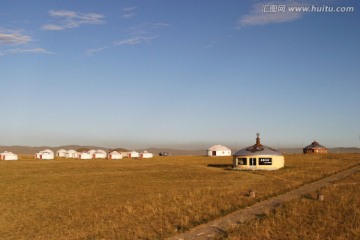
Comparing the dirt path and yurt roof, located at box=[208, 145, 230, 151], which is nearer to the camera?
the dirt path

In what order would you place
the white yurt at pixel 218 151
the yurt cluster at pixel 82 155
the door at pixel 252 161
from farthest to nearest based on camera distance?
the white yurt at pixel 218 151, the yurt cluster at pixel 82 155, the door at pixel 252 161

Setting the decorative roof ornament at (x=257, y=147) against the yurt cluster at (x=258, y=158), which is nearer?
the yurt cluster at (x=258, y=158)

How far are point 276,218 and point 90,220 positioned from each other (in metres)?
9.66

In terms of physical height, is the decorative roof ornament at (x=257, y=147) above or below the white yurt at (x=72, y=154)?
above

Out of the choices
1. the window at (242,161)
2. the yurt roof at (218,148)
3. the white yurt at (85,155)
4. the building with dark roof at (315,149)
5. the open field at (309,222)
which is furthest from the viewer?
the white yurt at (85,155)

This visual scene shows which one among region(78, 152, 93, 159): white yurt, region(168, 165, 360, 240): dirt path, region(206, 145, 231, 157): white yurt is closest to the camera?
region(168, 165, 360, 240): dirt path

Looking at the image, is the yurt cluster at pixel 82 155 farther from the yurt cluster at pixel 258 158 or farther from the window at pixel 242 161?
the yurt cluster at pixel 258 158

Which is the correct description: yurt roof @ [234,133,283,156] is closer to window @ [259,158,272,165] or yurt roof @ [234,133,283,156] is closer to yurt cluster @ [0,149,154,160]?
window @ [259,158,272,165]

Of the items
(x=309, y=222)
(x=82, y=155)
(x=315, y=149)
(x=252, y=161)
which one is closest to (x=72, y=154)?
(x=82, y=155)

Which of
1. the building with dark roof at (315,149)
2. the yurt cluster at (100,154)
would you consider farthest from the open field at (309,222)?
the yurt cluster at (100,154)

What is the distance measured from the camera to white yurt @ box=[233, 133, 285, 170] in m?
51.5

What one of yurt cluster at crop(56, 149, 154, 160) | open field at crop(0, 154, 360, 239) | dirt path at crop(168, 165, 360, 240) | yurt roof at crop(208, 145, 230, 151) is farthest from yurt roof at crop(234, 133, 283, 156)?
yurt cluster at crop(56, 149, 154, 160)

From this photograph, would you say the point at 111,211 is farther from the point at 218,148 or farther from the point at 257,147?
the point at 218,148

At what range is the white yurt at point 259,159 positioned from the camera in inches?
2026
